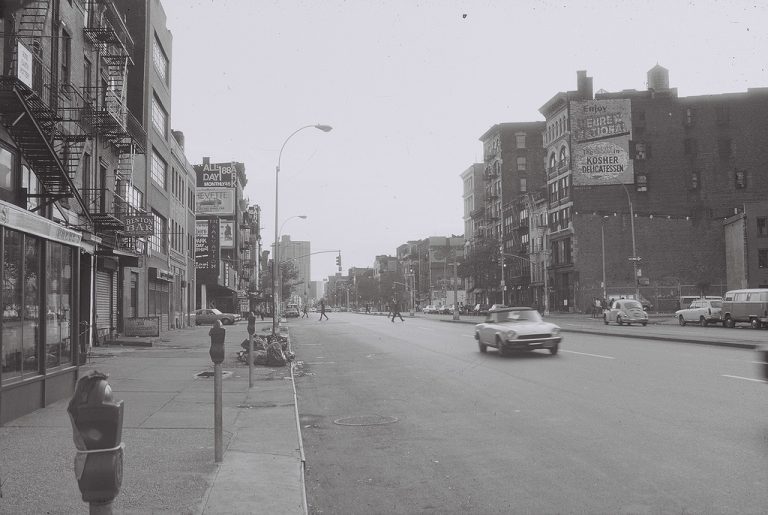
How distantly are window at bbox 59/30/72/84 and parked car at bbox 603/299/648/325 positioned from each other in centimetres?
3237

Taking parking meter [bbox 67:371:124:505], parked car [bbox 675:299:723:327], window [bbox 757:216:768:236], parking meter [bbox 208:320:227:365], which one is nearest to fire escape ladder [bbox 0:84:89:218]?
parking meter [bbox 208:320:227:365]

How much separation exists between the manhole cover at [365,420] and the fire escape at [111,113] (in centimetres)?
1517

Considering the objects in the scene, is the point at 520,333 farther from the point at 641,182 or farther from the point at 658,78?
the point at 658,78

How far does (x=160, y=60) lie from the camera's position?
1564 inches

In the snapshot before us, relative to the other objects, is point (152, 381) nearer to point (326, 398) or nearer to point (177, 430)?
point (326, 398)

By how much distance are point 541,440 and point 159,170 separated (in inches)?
1394

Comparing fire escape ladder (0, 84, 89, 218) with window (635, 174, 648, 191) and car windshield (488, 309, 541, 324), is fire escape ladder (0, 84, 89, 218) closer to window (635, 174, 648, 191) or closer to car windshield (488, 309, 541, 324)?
car windshield (488, 309, 541, 324)

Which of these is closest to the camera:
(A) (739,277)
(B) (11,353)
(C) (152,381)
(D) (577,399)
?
(B) (11,353)

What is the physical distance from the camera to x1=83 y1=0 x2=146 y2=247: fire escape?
76.4ft

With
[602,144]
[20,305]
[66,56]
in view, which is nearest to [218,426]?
[20,305]

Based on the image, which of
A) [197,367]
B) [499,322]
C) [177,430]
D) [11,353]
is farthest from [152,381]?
[499,322]

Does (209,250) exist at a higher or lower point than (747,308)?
higher

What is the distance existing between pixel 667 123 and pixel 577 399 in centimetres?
6807

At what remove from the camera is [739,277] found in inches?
2511
